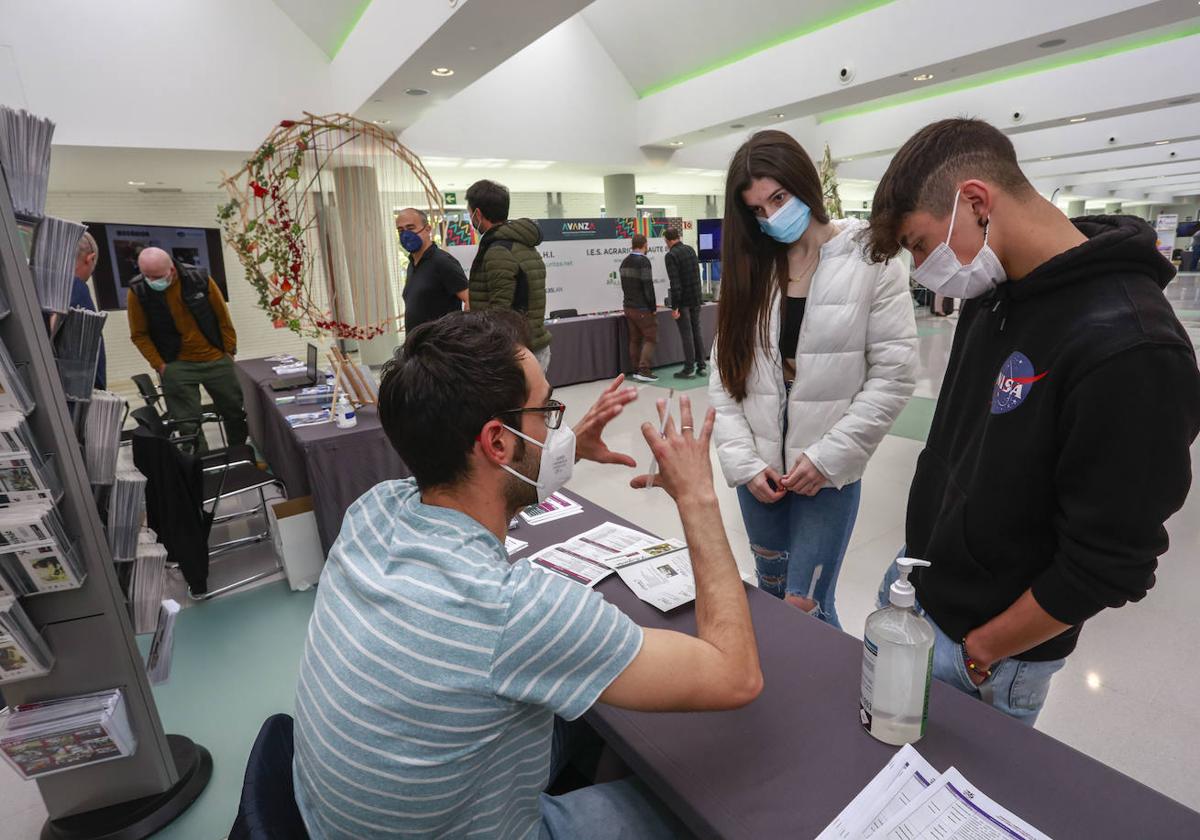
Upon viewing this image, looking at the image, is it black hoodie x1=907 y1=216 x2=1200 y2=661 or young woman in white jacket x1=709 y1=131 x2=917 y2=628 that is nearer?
black hoodie x1=907 y1=216 x2=1200 y2=661

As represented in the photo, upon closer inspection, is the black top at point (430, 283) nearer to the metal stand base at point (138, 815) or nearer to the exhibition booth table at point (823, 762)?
the metal stand base at point (138, 815)

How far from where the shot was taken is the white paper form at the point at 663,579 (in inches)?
46.6

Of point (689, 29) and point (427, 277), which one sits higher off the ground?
point (689, 29)

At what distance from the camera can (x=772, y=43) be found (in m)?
6.71

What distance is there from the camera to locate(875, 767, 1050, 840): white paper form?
27.6 inches

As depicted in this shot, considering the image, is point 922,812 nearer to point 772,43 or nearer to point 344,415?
point 344,415

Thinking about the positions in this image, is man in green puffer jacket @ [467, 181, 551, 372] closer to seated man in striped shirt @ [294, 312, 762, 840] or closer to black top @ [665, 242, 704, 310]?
seated man in striped shirt @ [294, 312, 762, 840]

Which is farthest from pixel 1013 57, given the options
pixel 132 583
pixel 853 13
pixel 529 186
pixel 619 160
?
pixel 529 186

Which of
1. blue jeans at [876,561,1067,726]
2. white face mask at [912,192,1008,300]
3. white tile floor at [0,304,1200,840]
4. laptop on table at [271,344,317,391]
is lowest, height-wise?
white tile floor at [0,304,1200,840]

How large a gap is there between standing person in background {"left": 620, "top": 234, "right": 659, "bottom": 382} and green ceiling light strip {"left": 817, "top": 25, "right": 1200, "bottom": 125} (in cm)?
510

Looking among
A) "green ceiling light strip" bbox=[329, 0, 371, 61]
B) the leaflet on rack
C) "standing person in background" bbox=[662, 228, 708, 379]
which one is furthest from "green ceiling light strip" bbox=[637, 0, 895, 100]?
the leaflet on rack

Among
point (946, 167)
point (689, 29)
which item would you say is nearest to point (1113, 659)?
point (946, 167)

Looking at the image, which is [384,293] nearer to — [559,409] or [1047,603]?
[559,409]

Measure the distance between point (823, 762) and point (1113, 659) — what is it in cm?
196
